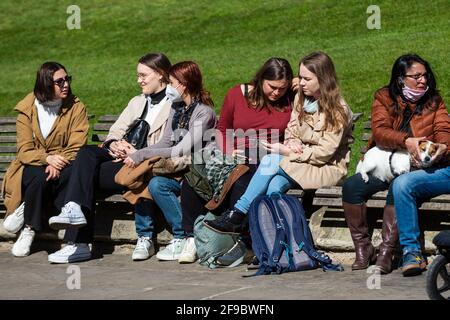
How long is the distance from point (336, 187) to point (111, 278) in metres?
1.82

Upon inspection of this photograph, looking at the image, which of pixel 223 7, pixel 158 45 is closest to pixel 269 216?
pixel 158 45

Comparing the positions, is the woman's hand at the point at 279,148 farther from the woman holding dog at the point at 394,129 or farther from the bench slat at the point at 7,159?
the bench slat at the point at 7,159

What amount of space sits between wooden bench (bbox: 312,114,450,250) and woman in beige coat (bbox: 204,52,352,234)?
17 centimetres

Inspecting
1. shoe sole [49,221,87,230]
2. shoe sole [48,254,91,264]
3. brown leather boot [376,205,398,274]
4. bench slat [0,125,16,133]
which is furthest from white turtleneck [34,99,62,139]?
brown leather boot [376,205,398,274]

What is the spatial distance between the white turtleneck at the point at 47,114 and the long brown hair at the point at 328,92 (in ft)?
7.76

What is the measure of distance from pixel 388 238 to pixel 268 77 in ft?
5.35

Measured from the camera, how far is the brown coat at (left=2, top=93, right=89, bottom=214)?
9.91m

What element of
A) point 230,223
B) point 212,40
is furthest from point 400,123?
point 212,40

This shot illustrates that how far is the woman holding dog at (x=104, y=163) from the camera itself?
372 inches

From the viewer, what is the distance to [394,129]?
8664 millimetres

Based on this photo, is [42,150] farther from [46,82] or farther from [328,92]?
[328,92]

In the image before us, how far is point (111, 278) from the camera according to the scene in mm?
8789
